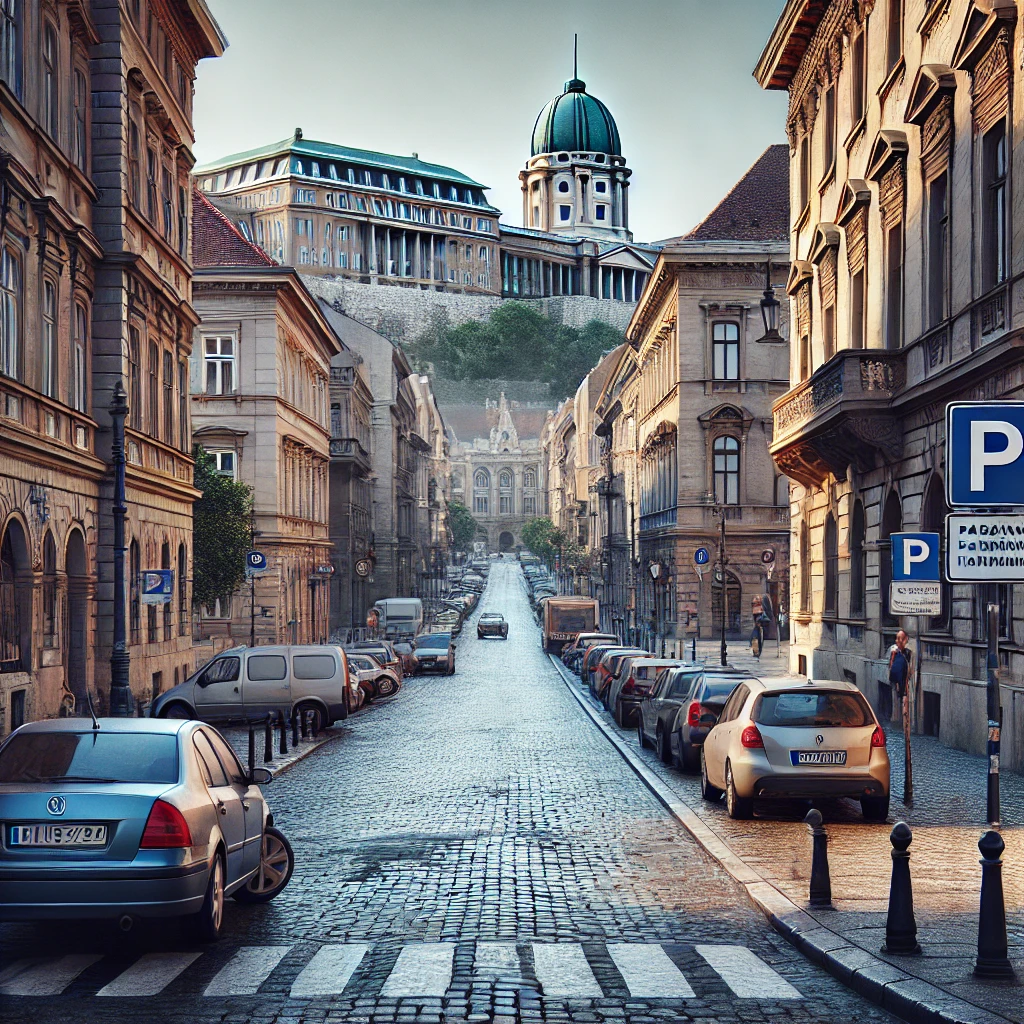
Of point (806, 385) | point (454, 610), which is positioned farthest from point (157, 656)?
point (454, 610)

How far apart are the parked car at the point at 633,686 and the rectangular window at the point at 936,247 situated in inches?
323

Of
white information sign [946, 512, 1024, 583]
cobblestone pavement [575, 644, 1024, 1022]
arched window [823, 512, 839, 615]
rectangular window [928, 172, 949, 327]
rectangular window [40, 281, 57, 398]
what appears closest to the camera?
cobblestone pavement [575, 644, 1024, 1022]

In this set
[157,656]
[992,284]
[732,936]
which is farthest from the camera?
[157,656]

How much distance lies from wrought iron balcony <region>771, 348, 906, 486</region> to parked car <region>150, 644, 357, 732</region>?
9812 millimetres

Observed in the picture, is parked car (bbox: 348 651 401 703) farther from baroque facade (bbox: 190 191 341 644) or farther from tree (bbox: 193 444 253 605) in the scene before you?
baroque facade (bbox: 190 191 341 644)

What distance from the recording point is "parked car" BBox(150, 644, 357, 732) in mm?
29812

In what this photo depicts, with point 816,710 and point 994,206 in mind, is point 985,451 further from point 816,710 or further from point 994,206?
point 994,206

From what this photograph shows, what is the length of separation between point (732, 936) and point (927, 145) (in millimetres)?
17509

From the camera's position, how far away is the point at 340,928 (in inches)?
417

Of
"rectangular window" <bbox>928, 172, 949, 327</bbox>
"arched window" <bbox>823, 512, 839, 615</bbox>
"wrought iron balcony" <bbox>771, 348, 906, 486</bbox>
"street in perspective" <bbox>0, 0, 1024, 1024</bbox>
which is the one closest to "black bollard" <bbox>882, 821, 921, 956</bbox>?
"street in perspective" <bbox>0, 0, 1024, 1024</bbox>

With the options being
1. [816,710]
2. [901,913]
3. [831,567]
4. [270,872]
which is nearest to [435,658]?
[831,567]

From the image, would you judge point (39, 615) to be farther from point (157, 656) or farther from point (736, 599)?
point (736, 599)

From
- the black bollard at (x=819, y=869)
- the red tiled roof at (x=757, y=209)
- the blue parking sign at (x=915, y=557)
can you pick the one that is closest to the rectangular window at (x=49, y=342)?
the blue parking sign at (x=915, y=557)

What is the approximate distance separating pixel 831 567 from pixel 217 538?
889 inches
